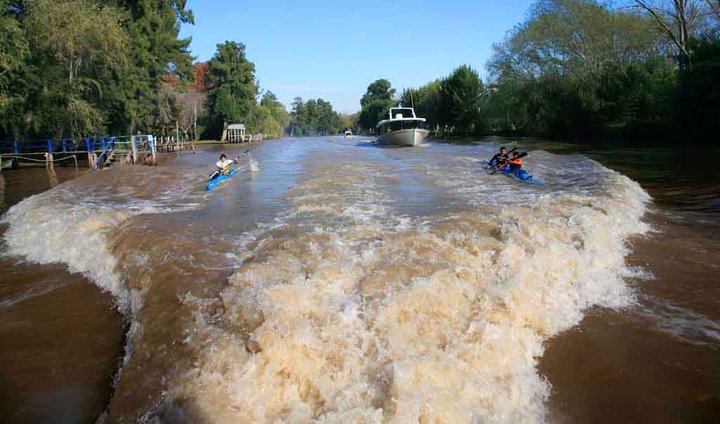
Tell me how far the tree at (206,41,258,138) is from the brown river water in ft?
203

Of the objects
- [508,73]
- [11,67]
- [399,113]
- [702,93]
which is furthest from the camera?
[508,73]

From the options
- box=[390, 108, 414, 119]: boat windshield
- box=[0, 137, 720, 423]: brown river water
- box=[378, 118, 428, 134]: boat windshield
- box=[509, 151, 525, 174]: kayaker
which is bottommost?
box=[0, 137, 720, 423]: brown river water

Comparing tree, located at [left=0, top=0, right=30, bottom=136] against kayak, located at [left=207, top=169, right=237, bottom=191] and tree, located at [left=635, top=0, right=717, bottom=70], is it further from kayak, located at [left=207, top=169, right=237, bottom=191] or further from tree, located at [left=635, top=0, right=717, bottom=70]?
tree, located at [left=635, top=0, right=717, bottom=70]

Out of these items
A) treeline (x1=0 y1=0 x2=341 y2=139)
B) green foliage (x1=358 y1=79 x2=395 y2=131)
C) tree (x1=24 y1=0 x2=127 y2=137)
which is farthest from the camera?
green foliage (x1=358 y1=79 x2=395 y2=131)

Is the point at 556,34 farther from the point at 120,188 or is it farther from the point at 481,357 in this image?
the point at 481,357

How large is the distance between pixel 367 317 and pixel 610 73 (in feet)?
126

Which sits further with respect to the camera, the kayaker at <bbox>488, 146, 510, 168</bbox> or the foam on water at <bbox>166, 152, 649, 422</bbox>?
the kayaker at <bbox>488, 146, 510, 168</bbox>

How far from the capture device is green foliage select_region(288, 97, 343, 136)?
161 meters

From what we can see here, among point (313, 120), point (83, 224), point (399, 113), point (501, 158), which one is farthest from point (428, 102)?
point (313, 120)

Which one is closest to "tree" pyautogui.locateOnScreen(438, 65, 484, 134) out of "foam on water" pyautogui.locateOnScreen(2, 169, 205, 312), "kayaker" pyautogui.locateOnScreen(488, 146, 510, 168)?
"kayaker" pyautogui.locateOnScreen(488, 146, 510, 168)

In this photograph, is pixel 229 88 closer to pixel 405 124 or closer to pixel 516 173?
pixel 405 124

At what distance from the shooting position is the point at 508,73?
45125 mm

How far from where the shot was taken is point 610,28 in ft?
118

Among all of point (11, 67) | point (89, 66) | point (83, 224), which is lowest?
point (83, 224)
